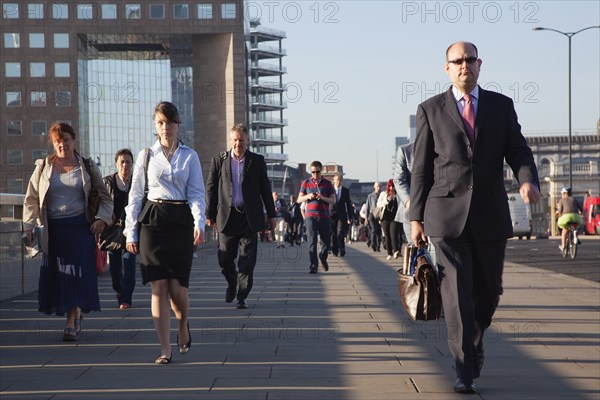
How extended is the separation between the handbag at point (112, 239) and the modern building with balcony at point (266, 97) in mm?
124569

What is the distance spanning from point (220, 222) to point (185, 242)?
159 inches

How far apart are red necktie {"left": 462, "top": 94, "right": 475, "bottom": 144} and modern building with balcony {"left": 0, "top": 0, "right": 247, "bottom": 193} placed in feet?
271

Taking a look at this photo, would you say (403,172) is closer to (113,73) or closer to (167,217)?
(167,217)

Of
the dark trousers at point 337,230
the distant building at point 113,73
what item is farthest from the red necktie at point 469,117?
the distant building at point 113,73

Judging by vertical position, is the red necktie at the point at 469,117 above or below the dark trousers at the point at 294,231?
above

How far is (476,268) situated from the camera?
657 centimetres

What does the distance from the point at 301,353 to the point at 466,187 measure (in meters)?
2.47

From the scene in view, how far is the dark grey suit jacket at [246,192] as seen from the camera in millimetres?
12281

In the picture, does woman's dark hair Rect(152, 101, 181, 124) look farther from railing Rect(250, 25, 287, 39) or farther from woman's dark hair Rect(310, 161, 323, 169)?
railing Rect(250, 25, 287, 39)

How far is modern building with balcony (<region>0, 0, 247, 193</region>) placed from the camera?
95500 mm

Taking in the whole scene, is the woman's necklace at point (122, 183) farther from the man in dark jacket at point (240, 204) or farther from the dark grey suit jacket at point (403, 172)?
the dark grey suit jacket at point (403, 172)

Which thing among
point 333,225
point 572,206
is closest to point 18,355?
point 333,225

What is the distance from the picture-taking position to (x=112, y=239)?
12.4 m

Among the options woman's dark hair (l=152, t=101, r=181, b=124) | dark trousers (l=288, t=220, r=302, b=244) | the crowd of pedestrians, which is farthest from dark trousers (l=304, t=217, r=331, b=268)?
dark trousers (l=288, t=220, r=302, b=244)
